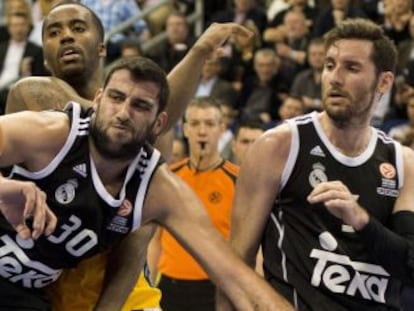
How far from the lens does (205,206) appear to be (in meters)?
7.36

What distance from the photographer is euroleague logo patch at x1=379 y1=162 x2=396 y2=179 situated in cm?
442

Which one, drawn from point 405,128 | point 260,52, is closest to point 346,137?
point 405,128

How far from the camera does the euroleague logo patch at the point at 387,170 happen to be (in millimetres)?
4418

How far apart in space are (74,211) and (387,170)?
1.37 m

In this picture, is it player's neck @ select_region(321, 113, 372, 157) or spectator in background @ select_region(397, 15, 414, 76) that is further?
spectator in background @ select_region(397, 15, 414, 76)

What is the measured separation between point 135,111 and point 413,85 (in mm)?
4919

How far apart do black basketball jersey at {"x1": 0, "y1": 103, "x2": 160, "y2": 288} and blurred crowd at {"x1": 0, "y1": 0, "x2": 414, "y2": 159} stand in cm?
413

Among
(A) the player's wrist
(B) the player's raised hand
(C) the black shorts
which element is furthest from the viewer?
(C) the black shorts

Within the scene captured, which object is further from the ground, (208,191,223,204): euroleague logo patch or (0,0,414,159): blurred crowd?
A: (0,0,414,159): blurred crowd

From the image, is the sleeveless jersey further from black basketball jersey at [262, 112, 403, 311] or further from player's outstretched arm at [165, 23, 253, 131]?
black basketball jersey at [262, 112, 403, 311]

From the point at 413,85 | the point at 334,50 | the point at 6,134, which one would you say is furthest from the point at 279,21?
the point at 6,134

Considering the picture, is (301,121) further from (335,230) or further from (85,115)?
(85,115)

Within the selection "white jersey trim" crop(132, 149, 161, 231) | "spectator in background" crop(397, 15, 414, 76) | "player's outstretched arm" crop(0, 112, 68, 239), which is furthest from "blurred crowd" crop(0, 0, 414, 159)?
"player's outstretched arm" crop(0, 112, 68, 239)

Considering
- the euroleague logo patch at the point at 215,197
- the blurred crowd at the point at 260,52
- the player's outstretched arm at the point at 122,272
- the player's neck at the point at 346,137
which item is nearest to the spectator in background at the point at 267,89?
the blurred crowd at the point at 260,52
